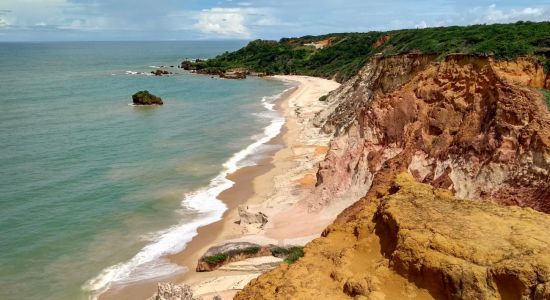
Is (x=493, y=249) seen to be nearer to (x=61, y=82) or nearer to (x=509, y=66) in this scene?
(x=509, y=66)

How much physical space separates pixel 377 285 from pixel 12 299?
15391mm

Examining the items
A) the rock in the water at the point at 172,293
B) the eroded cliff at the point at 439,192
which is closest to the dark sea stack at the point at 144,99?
the eroded cliff at the point at 439,192

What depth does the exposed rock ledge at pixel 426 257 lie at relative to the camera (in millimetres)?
8156

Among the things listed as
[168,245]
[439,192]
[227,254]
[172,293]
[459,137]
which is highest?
[439,192]

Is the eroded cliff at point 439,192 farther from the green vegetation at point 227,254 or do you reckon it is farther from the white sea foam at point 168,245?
the white sea foam at point 168,245

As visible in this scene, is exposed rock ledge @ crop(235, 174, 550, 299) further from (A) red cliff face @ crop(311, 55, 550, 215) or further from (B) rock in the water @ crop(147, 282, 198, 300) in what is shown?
(A) red cliff face @ crop(311, 55, 550, 215)

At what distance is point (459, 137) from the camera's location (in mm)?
19172

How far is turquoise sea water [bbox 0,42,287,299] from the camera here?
835 inches

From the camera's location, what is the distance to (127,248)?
22.8 m

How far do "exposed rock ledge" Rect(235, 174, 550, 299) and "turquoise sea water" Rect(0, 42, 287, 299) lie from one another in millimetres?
12382

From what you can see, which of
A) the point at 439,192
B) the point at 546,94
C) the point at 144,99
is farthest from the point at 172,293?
the point at 144,99

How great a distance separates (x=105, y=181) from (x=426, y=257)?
26774 millimetres

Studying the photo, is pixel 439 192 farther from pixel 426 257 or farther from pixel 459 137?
pixel 459 137

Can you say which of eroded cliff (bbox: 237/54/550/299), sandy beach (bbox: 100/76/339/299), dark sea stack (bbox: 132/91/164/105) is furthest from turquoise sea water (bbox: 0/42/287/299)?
eroded cliff (bbox: 237/54/550/299)
